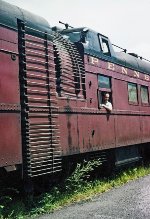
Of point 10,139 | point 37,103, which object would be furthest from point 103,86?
point 10,139

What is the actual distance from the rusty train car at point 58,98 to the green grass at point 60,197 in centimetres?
43

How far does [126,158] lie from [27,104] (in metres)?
5.68

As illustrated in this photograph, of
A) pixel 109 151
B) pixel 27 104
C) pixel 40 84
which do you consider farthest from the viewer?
pixel 109 151

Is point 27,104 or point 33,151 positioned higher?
point 27,104

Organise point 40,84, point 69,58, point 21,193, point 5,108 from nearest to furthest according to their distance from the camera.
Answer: point 5,108 → point 40,84 → point 21,193 → point 69,58

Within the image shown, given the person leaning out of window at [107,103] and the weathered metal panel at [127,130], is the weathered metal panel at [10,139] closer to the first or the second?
the person leaning out of window at [107,103]

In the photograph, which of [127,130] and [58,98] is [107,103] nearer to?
[127,130]

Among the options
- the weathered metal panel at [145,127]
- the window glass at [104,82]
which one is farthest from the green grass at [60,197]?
the weathered metal panel at [145,127]

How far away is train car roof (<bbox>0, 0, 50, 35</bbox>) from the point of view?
671 centimetres

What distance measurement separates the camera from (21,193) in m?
8.16

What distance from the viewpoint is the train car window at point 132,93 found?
12065 millimetres

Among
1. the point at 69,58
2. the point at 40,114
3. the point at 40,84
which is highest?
the point at 69,58

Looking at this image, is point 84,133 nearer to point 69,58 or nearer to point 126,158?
point 69,58

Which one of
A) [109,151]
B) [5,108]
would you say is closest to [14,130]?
[5,108]
